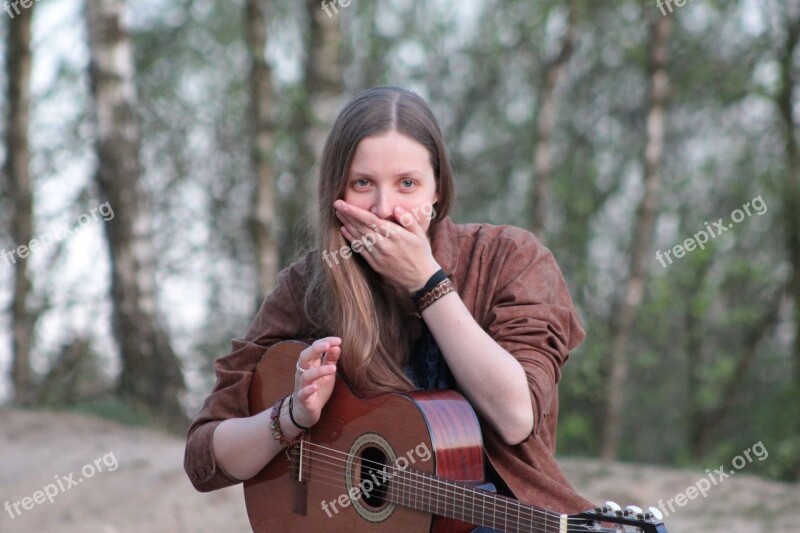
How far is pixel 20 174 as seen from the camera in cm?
1058

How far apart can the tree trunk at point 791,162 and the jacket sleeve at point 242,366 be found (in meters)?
7.78

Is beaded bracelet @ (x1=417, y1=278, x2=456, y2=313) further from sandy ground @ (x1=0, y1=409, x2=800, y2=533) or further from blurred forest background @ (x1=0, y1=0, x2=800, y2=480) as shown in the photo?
blurred forest background @ (x1=0, y1=0, x2=800, y2=480)

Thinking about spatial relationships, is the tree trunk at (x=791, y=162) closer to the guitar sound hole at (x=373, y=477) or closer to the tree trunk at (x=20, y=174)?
the tree trunk at (x=20, y=174)

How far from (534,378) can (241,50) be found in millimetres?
11003

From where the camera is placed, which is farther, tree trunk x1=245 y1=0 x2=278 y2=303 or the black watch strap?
tree trunk x1=245 y1=0 x2=278 y2=303

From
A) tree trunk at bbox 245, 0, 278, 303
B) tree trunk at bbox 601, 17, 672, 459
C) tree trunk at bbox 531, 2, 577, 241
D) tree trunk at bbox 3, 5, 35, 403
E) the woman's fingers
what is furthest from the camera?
tree trunk at bbox 3, 5, 35, 403

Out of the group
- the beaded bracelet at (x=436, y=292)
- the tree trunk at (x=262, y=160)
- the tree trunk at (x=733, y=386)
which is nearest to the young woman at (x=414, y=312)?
the beaded bracelet at (x=436, y=292)

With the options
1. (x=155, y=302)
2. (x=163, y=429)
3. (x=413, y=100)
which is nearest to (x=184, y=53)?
(x=155, y=302)

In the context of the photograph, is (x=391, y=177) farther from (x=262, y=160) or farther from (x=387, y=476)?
(x=262, y=160)

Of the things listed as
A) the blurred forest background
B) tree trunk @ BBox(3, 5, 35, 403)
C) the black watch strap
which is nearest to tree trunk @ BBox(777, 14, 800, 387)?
the blurred forest background

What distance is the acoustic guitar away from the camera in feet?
7.17

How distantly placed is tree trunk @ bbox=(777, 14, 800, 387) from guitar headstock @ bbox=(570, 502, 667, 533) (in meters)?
8.13

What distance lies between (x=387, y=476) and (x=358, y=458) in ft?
0.49

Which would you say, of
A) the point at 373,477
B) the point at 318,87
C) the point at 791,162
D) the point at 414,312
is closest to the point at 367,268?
the point at 414,312
